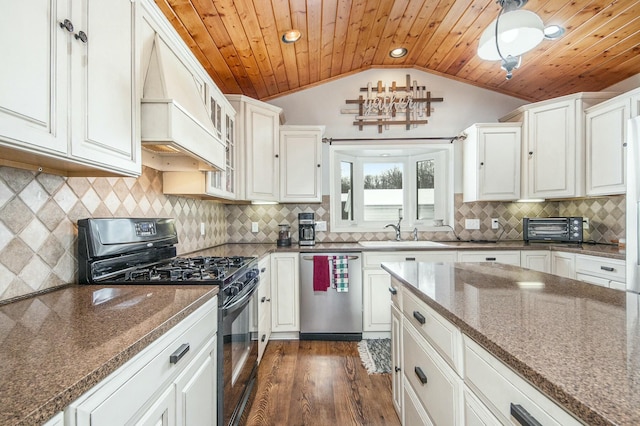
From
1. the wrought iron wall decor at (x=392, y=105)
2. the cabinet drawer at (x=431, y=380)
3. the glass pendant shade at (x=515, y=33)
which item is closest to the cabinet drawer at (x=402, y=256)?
the cabinet drawer at (x=431, y=380)

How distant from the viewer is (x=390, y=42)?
2971mm

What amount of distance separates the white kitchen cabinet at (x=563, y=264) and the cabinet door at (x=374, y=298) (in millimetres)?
1581

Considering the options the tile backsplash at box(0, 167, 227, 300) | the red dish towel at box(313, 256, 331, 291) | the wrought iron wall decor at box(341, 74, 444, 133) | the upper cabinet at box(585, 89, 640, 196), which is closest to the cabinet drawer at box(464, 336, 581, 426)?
the tile backsplash at box(0, 167, 227, 300)

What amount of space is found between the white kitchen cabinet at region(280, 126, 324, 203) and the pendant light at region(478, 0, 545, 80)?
182 centimetres

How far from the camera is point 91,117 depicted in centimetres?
104

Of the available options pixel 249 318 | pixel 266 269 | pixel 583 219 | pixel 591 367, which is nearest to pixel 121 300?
pixel 249 318

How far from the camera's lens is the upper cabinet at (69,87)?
772 millimetres

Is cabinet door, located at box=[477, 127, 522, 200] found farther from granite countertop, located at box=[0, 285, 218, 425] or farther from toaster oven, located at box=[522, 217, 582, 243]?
granite countertop, located at box=[0, 285, 218, 425]

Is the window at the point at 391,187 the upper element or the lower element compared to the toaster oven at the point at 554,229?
→ upper

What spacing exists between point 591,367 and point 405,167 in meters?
3.35

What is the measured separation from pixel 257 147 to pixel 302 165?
506mm

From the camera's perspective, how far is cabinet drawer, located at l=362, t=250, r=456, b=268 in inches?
114

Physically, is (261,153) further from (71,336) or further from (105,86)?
(71,336)

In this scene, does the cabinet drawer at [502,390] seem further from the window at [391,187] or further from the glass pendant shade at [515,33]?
the window at [391,187]
